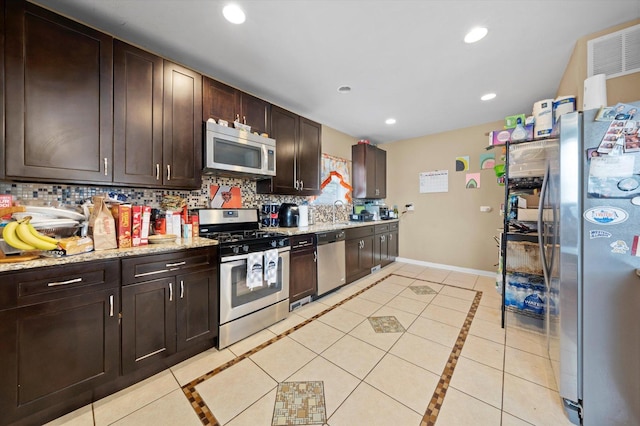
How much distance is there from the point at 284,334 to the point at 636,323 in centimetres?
226

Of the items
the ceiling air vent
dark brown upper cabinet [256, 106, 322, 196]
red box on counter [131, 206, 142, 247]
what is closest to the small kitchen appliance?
dark brown upper cabinet [256, 106, 322, 196]

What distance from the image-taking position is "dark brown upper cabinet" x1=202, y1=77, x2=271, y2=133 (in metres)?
2.19

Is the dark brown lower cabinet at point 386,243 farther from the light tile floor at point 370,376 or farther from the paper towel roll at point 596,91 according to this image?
the paper towel roll at point 596,91

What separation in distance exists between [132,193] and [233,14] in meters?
1.66

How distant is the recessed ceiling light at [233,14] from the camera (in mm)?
1599

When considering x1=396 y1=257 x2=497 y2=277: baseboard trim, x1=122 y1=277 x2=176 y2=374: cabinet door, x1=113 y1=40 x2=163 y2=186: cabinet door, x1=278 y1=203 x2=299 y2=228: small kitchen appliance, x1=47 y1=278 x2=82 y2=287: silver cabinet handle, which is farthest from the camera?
x1=396 y1=257 x2=497 y2=277: baseboard trim

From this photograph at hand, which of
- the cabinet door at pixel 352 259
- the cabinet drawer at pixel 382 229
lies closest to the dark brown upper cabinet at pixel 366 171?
the cabinet drawer at pixel 382 229

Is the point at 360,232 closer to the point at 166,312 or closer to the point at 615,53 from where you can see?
the point at 166,312

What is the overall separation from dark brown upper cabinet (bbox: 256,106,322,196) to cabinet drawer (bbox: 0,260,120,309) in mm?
1710

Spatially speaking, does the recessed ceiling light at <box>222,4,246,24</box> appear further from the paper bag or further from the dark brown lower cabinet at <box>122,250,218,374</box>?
the dark brown lower cabinet at <box>122,250,218,374</box>

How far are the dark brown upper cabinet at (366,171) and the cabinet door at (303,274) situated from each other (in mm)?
2088

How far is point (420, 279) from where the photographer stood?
3740 millimetres

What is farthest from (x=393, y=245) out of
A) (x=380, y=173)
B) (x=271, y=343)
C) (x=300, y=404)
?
(x=300, y=404)

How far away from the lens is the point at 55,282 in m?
1.27
